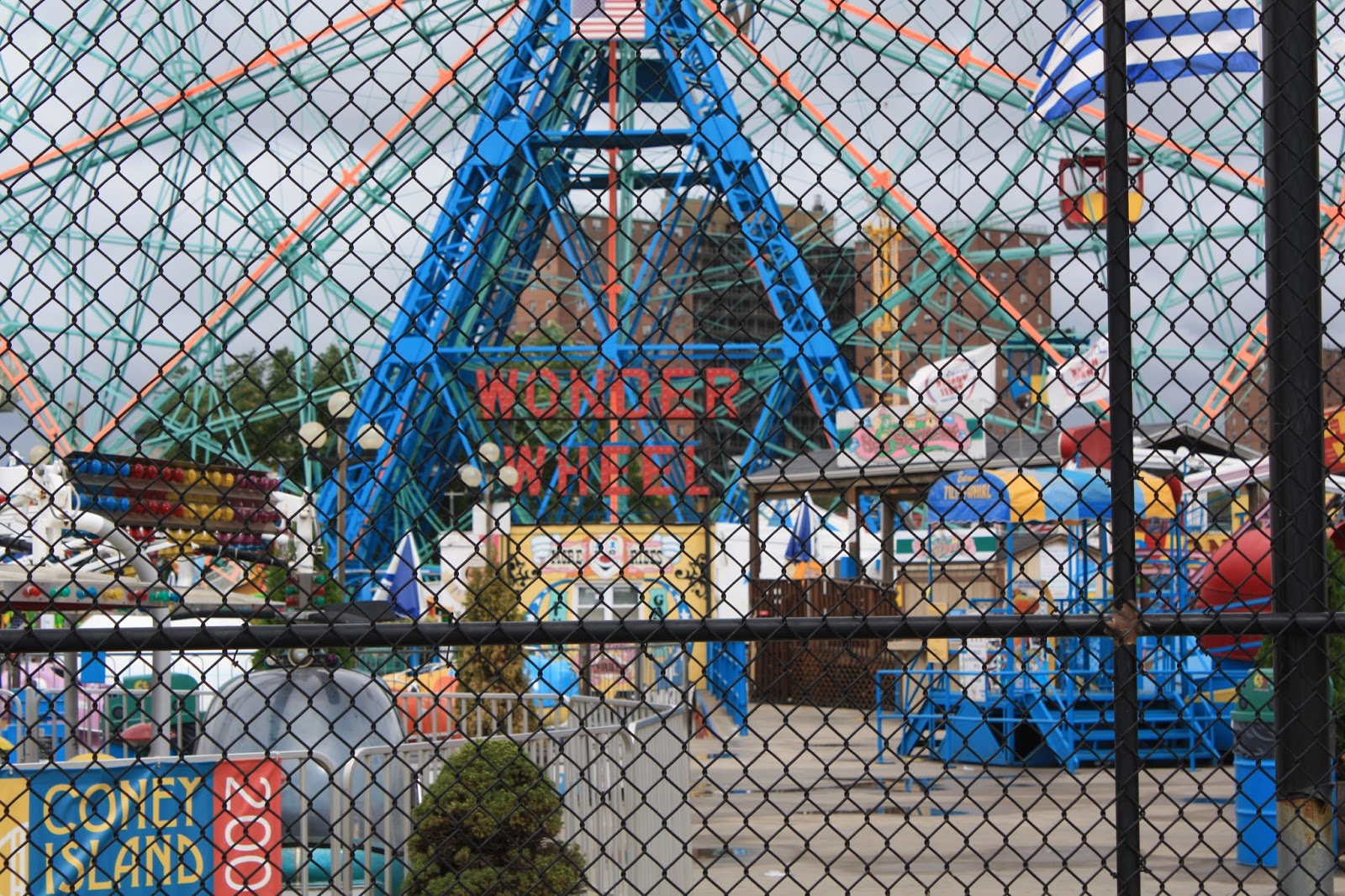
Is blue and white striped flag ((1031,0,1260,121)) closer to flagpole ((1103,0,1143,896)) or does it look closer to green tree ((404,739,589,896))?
flagpole ((1103,0,1143,896))

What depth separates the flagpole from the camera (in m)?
3.23

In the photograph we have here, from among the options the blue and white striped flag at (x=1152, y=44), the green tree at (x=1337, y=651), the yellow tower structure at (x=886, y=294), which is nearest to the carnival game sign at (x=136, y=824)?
the yellow tower structure at (x=886, y=294)

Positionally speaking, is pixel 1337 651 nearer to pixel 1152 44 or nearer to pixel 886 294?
pixel 1152 44

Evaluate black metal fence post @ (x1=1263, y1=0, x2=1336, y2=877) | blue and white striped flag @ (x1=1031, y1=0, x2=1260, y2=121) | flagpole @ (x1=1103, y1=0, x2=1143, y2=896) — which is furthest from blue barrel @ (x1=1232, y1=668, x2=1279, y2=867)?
flagpole @ (x1=1103, y1=0, x2=1143, y2=896)

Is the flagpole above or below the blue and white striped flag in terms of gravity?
below

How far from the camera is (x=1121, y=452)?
3.30m

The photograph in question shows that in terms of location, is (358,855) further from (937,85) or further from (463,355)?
(463,355)

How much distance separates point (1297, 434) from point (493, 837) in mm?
2903

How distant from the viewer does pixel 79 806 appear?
13.6ft

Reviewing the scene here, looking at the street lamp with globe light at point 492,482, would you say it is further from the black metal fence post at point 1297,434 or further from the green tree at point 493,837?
the black metal fence post at point 1297,434

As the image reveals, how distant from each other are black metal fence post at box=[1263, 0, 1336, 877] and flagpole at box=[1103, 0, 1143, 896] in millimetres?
365

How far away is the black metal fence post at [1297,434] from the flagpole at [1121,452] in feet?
1.20

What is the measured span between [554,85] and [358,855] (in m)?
21.6

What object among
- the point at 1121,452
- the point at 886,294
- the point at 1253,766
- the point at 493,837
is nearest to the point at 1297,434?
the point at 1121,452
